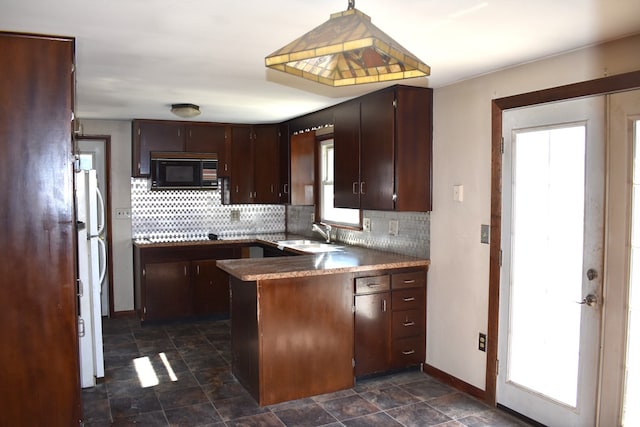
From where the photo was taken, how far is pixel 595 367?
107 inches

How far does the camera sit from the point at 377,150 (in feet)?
12.9

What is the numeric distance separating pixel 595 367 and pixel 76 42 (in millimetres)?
3253

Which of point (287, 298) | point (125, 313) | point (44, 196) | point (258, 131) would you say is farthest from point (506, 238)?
point (125, 313)

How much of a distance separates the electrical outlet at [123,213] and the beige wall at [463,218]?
3485 millimetres

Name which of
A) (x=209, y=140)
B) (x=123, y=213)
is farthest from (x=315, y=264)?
(x=123, y=213)

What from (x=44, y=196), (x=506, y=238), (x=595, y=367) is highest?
(x=44, y=196)

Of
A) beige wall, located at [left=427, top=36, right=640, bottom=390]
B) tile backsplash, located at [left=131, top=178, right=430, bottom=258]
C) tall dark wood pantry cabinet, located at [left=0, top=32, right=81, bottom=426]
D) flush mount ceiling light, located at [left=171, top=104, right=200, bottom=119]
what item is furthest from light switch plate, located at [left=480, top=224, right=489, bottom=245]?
flush mount ceiling light, located at [left=171, top=104, right=200, bottom=119]

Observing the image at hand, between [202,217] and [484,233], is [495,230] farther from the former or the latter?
[202,217]

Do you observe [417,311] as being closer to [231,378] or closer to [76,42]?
[231,378]

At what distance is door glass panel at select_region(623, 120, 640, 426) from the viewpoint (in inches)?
99.2

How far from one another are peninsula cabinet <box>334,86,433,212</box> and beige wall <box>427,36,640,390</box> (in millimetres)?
90

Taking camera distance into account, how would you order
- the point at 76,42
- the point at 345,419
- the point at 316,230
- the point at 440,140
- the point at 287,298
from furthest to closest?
the point at 316,230 < the point at 440,140 < the point at 287,298 < the point at 345,419 < the point at 76,42

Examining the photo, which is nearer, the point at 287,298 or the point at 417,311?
the point at 287,298

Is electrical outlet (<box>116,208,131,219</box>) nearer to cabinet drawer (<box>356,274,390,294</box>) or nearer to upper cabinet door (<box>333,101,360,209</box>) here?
upper cabinet door (<box>333,101,360,209</box>)
